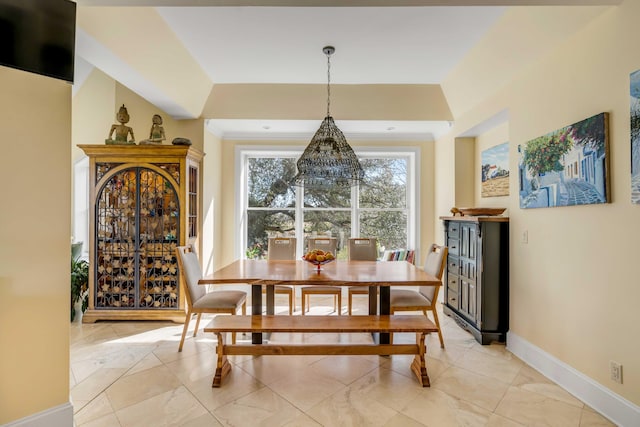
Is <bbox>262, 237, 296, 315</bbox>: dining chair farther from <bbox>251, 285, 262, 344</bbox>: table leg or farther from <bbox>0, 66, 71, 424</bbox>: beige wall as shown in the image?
<bbox>0, 66, 71, 424</bbox>: beige wall

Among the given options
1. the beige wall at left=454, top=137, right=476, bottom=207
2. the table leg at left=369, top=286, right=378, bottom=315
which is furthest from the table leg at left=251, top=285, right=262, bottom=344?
the beige wall at left=454, top=137, right=476, bottom=207

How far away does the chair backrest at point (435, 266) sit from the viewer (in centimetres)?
299

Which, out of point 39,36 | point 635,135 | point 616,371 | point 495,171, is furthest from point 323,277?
point 495,171

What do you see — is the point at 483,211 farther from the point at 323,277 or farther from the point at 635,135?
the point at 323,277

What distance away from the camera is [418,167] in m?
5.02

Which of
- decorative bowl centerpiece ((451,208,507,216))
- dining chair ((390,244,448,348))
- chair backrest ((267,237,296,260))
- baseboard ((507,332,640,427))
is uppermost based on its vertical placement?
decorative bowl centerpiece ((451,208,507,216))

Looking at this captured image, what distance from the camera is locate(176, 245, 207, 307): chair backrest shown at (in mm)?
2959

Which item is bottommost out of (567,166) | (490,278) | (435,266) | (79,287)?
(79,287)

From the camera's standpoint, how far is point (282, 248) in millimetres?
4191

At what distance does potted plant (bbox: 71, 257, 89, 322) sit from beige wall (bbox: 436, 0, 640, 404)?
4.64 meters

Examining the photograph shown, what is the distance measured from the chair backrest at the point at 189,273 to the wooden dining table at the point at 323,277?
27 centimetres

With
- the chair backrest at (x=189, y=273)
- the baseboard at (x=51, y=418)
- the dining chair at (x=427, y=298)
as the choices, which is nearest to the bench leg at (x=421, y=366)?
the dining chair at (x=427, y=298)

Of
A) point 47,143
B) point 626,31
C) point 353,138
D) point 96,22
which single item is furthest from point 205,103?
point 626,31

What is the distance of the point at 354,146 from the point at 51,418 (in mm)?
4394
